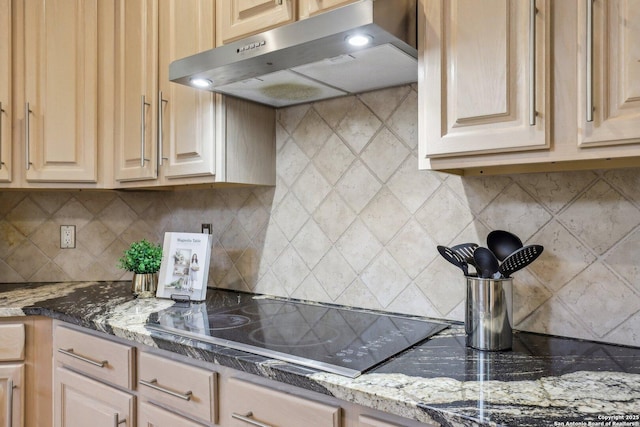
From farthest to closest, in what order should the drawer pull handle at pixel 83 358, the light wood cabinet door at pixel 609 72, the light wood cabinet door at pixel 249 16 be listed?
the drawer pull handle at pixel 83 358
the light wood cabinet door at pixel 249 16
the light wood cabinet door at pixel 609 72

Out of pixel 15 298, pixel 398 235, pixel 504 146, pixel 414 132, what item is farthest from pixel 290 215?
pixel 15 298

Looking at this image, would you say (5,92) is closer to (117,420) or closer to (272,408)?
(117,420)

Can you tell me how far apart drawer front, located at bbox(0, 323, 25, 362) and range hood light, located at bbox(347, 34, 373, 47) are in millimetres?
1627

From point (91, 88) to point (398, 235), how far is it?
1.53 meters

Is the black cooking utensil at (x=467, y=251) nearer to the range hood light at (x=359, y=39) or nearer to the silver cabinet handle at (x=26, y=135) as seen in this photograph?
the range hood light at (x=359, y=39)

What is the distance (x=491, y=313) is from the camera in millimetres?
1181

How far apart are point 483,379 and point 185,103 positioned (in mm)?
1420

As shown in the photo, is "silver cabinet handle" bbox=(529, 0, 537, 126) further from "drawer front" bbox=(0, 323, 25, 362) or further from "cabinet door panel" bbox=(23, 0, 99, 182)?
"drawer front" bbox=(0, 323, 25, 362)

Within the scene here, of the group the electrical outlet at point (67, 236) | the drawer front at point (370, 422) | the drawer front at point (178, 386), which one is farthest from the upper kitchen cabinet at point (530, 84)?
the electrical outlet at point (67, 236)

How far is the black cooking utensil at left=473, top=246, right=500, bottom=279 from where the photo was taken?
118 cm

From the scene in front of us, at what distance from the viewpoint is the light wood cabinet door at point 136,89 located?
1872mm

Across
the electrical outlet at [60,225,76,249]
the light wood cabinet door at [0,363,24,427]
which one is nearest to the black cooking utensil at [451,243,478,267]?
the light wood cabinet door at [0,363,24,427]

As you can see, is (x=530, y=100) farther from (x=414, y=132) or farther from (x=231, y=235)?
(x=231, y=235)

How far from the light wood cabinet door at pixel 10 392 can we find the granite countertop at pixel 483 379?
2.02 feet
